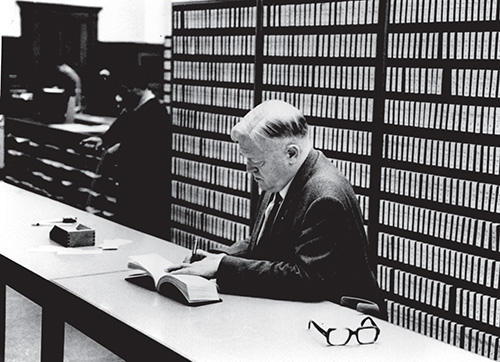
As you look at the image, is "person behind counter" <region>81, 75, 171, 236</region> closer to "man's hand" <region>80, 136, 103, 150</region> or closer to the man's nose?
"man's hand" <region>80, 136, 103, 150</region>

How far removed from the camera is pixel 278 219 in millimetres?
Answer: 3156

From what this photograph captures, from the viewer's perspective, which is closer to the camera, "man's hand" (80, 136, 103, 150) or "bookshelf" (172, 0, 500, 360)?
"bookshelf" (172, 0, 500, 360)

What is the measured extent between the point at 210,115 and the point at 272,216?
3987 millimetres

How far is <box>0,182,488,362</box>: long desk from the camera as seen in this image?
2363 mm

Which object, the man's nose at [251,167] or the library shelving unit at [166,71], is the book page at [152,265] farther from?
the library shelving unit at [166,71]

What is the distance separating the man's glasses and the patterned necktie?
72 cm

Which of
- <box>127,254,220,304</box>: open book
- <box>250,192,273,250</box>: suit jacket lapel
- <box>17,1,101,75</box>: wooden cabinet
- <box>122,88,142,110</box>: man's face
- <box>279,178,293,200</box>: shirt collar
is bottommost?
<box>127,254,220,304</box>: open book

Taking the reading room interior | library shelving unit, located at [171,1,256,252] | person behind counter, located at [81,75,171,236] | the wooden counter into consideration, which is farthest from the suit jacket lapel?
the wooden counter

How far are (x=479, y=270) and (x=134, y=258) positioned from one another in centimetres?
246

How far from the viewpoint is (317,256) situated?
287 cm

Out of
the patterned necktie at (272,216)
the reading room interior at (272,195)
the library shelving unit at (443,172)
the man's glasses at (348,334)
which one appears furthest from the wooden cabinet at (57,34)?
the man's glasses at (348,334)

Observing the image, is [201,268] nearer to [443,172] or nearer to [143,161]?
[443,172]

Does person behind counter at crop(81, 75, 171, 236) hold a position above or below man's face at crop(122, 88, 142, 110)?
below

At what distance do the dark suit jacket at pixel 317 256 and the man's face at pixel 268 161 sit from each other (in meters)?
0.07
